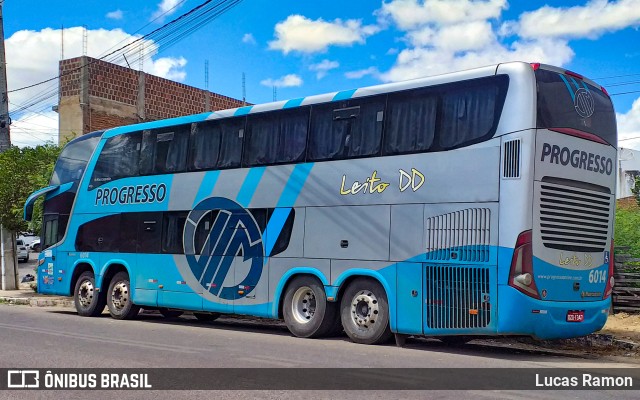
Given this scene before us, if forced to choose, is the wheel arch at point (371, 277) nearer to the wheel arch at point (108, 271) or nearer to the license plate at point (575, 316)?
the license plate at point (575, 316)

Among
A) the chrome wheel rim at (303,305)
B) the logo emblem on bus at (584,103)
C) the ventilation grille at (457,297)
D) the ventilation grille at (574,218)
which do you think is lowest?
the chrome wheel rim at (303,305)

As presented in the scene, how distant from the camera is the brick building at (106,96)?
29531 mm

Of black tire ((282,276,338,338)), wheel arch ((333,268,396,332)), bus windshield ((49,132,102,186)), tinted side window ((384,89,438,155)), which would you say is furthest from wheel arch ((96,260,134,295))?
tinted side window ((384,89,438,155))

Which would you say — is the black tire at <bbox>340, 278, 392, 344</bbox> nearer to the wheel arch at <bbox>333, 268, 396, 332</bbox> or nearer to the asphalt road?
the wheel arch at <bbox>333, 268, 396, 332</bbox>

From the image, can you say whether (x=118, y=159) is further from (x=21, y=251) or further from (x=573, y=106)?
(x=21, y=251)

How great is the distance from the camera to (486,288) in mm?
10695

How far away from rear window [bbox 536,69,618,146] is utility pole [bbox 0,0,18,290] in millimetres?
19214

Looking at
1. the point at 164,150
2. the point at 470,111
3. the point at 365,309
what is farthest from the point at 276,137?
the point at 470,111

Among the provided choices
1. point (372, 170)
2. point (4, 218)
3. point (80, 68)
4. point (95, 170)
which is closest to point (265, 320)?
point (95, 170)

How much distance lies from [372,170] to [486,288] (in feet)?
9.10

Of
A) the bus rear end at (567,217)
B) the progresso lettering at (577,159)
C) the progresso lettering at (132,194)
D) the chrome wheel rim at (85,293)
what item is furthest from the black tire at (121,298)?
the progresso lettering at (577,159)

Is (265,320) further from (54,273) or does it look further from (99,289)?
(54,273)

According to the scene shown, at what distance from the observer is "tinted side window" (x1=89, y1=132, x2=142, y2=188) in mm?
16828

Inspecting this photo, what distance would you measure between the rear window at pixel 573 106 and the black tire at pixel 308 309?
4.67 m
